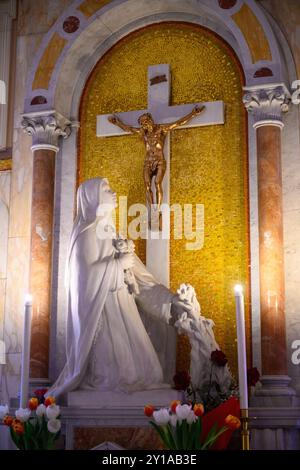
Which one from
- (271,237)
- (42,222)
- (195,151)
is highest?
(195,151)

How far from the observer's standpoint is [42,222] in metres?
8.18

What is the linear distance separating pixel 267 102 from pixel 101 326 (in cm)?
260

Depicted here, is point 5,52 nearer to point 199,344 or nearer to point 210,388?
point 199,344

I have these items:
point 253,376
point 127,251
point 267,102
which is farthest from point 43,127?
point 253,376

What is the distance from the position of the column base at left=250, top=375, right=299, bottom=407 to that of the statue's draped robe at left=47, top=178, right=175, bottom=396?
2.95ft

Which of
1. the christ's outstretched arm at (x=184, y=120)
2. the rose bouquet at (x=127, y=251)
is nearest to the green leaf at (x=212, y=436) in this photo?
the rose bouquet at (x=127, y=251)

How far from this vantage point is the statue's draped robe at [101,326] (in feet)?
22.0

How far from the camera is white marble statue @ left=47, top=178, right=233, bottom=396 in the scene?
22.1 feet

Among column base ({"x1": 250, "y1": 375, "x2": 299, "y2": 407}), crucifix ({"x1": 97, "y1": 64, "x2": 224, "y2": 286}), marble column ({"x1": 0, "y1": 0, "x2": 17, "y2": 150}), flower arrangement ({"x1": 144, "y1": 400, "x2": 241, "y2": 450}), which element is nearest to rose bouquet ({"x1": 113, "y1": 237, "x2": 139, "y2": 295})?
crucifix ({"x1": 97, "y1": 64, "x2": 224, "y2": 286})

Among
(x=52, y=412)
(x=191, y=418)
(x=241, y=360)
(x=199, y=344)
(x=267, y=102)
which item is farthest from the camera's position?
(x=267, y=102)

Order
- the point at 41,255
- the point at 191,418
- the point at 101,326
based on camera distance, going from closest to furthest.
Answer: the point at 191,418, the point at 101,326, the point at 41,255

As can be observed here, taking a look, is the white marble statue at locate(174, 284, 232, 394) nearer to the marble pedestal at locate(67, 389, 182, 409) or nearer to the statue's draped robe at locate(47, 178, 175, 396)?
the statue's draped robe at locate(47, 178, 175, 396)
